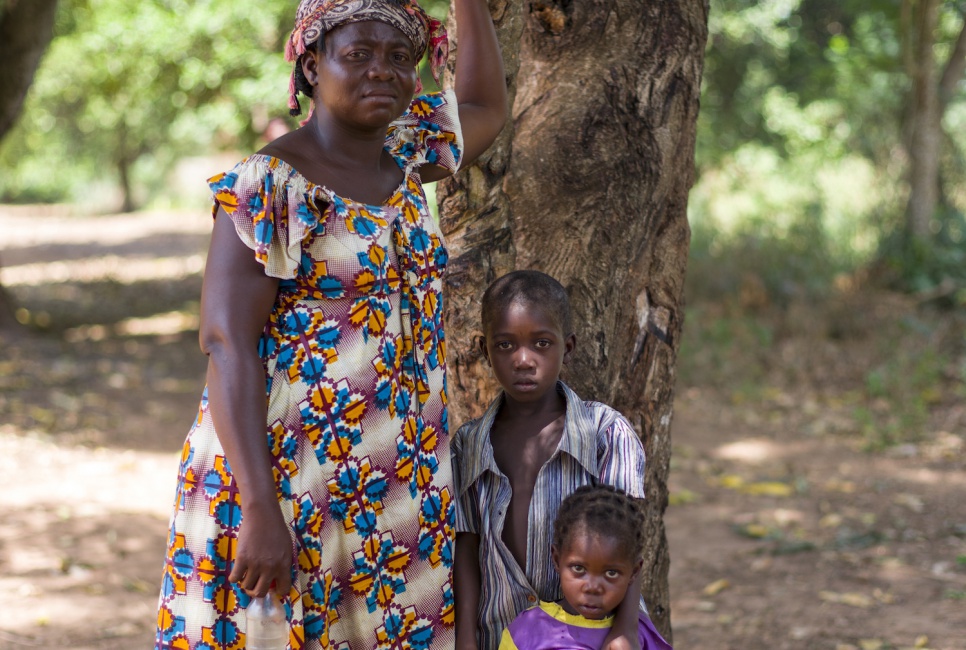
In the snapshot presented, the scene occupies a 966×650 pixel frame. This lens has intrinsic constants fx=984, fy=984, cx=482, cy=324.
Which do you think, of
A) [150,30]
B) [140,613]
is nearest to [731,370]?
[140,613]

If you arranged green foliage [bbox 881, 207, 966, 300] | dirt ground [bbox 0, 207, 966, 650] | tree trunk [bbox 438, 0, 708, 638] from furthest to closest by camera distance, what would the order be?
1. green foliage [bbox 881, 207, 966, 300]
2. dirt ground [bbox 0, 207, 966, 650]
3. tree trunk [bbox 438, 0, 708, 638]

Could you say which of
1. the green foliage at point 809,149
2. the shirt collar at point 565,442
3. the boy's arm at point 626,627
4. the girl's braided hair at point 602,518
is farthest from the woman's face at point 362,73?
the green foliage at point 809,149

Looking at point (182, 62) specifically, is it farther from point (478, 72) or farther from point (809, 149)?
point (478, 72)

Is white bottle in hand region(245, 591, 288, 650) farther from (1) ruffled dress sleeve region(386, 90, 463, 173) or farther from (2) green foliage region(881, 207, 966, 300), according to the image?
(2) green foliage region(881, 207, 966, 300)

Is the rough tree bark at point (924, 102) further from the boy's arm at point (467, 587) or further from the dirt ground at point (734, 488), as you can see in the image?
the boy's arm at point (467, 587)

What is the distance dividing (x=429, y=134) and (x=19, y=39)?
8210mm

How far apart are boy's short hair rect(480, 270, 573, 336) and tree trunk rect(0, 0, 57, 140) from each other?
8300mm

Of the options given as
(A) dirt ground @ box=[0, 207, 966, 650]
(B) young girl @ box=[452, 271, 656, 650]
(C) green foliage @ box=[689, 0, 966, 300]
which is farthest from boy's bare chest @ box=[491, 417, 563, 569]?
(C) green foliage @ box=[689, 0, 966, 300]

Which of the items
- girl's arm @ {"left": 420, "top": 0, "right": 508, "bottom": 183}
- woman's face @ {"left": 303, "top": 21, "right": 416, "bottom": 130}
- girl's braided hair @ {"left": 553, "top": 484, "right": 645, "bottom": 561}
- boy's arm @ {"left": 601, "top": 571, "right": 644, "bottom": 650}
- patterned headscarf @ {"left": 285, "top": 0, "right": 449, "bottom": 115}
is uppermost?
girl's arm @ {"left": 420, "top": 0, "right": 508, "bottom": 183}

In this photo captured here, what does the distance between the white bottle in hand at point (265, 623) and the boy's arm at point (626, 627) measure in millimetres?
615

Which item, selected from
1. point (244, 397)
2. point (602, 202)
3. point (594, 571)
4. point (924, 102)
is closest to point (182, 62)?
point (924, 102)

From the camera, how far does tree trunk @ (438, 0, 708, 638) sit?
2.64 metres

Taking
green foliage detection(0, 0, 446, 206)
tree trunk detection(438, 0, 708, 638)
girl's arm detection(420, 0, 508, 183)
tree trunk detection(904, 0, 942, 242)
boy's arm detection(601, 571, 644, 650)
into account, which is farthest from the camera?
green foliage detection(0, 0, 446, 206)

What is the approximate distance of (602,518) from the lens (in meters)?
1.84
